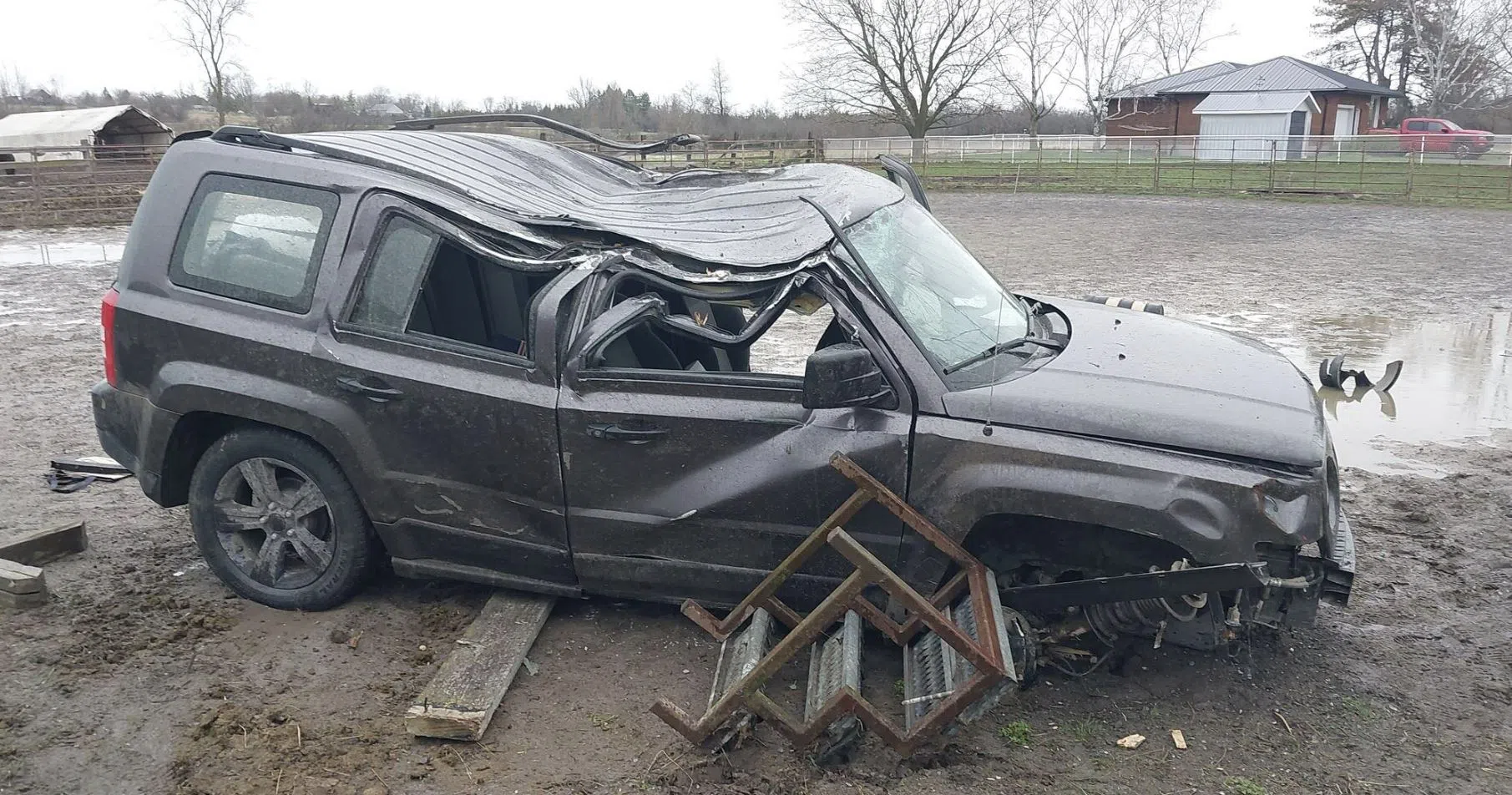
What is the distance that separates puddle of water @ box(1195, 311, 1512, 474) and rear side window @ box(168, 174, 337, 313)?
5.76 meters

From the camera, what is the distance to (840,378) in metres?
3.63

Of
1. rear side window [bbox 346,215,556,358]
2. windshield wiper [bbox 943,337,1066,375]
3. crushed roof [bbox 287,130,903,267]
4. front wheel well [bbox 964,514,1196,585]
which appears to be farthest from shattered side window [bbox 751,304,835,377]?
front wheel well [bbox 964,514,1196,585]

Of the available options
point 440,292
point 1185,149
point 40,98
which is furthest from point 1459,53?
point 40,98

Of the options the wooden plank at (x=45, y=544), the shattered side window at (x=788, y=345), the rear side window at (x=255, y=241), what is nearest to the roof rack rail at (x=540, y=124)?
the rear side window at (x=255, y=241)

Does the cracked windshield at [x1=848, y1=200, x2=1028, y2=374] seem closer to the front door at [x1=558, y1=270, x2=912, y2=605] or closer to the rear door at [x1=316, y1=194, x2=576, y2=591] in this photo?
the front door at [x1=558, y1=270, x2=912, y2=605]

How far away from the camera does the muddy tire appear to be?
4445 millimetres

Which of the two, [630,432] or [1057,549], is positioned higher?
[630,432]

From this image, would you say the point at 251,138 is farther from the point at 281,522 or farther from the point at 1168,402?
the point at 1168,402

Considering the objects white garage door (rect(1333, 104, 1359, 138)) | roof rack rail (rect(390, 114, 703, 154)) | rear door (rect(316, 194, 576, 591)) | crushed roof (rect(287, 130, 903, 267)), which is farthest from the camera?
white garage door (rect(1333, 104, 1359, 138))

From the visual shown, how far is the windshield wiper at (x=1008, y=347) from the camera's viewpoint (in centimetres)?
404

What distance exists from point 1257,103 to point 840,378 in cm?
5099

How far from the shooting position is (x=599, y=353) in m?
4.05

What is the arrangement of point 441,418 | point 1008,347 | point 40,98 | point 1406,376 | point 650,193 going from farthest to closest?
point 40,98, point 1406,376, point 650,193, point 1008,347, point 441,418

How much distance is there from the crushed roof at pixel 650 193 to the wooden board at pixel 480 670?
60.8 inches
